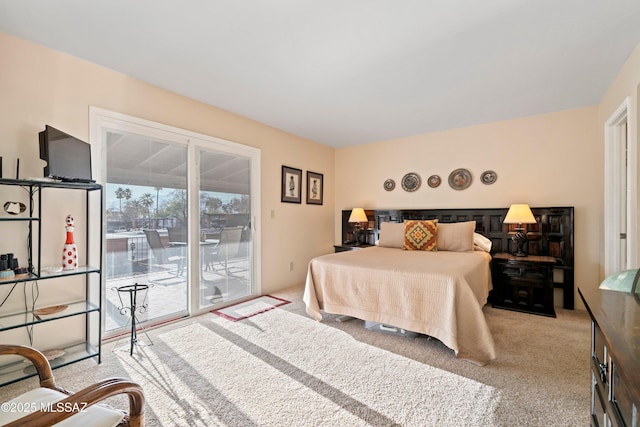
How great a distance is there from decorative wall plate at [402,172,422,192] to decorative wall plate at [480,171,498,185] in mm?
871

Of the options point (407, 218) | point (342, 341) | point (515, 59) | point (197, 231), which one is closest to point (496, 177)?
point (407, 218)

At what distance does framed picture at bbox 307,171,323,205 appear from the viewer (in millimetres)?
4844

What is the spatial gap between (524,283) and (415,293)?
1.75 m

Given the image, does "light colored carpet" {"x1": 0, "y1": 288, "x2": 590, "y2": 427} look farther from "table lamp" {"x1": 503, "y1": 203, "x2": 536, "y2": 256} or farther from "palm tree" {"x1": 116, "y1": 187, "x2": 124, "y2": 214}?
"palm tree" {"x1": 116, "y1": 187, "x2": 124, "y2": 214}

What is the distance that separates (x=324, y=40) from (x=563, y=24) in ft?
5.30

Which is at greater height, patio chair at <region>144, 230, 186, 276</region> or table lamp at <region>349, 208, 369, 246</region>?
table lamp at <region>349, 208, 369, 246</region>

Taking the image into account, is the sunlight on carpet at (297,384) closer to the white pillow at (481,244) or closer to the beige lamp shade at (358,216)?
the white pillow at (481,244)

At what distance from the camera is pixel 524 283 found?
10.7 ft

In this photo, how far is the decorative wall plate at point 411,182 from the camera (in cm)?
452

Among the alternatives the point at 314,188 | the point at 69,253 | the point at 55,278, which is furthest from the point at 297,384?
the point at 314,188

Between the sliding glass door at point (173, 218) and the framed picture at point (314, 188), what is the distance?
3.84 feet

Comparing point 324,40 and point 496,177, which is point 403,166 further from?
point 324,40

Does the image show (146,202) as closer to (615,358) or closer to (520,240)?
(615,358)

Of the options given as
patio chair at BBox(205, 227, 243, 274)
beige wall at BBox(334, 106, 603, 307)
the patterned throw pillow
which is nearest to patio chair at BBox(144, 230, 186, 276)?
patio chair at BBox(205, 227, 243, 274)
